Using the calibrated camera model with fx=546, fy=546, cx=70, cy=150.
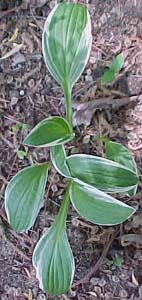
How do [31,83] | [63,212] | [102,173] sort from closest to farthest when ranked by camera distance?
[102,173]
[63,212]
[31,83]

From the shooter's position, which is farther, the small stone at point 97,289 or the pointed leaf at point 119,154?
the small stone at point 97,289

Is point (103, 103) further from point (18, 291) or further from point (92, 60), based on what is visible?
point (18, 291)

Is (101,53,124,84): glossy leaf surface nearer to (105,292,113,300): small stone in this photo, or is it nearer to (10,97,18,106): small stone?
(10,97,18,106): small stone

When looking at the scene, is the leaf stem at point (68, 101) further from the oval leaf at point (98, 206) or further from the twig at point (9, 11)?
the twig at point (9, 11)

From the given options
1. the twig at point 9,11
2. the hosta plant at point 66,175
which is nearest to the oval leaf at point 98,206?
the hosta plant at point 66,175

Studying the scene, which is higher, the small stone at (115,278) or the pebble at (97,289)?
the small stone at (115,278)

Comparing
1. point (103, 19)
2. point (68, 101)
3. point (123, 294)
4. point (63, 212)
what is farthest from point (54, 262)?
point (103, 19)

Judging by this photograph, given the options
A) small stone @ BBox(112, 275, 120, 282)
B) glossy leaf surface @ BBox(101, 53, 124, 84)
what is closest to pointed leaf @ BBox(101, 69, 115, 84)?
glossy leaf surface @ BBox(101, 53, 124, 84)
